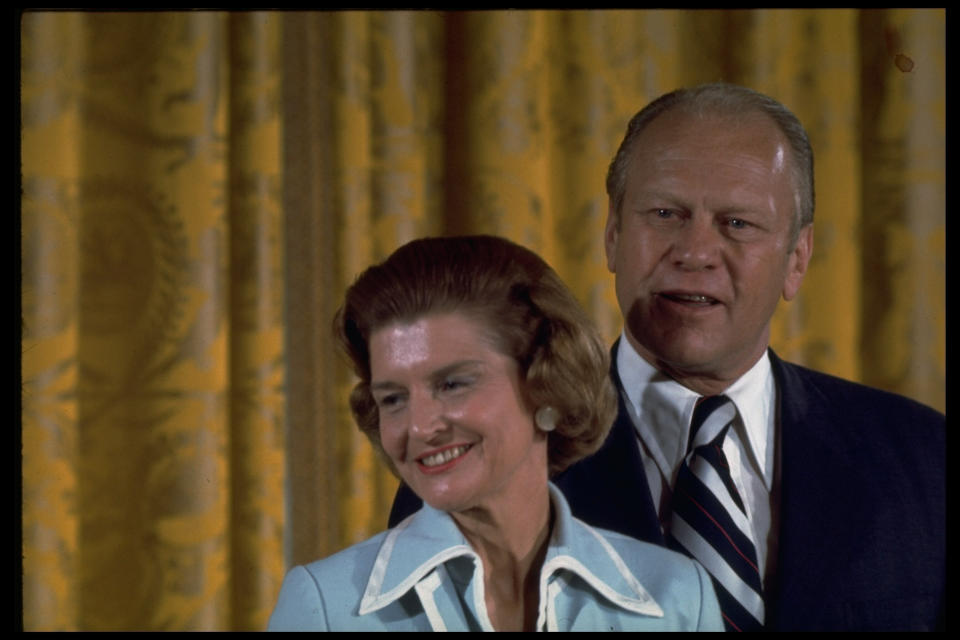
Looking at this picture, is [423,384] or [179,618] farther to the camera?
[179,618]

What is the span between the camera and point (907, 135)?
4.68 ft

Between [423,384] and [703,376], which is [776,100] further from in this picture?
[423,384]

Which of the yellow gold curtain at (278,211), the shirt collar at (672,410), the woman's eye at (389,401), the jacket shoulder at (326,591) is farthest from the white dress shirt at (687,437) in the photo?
the jacket shoulder at (326,591)

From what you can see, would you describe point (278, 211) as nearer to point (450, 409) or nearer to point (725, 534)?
point (450, 409)

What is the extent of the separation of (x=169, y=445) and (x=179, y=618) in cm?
30

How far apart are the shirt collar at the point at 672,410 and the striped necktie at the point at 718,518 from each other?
19mm

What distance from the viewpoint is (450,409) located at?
48.2 inches

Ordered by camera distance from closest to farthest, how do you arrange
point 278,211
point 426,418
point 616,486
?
point 426,418, point 616,486, point 278,211

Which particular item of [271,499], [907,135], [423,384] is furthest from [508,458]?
[907,135]

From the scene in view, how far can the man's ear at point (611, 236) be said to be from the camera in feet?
4.42

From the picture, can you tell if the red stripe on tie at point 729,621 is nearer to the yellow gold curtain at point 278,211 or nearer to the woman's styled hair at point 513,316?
the woman's styled hair at point 513,316

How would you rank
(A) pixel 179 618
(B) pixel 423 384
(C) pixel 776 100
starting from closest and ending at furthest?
(B) pixel 423 384
(C) pixel 776 100
(A) pixel 179 618

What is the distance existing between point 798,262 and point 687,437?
1.10 feet

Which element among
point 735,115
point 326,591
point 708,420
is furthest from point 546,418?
point 735,115
